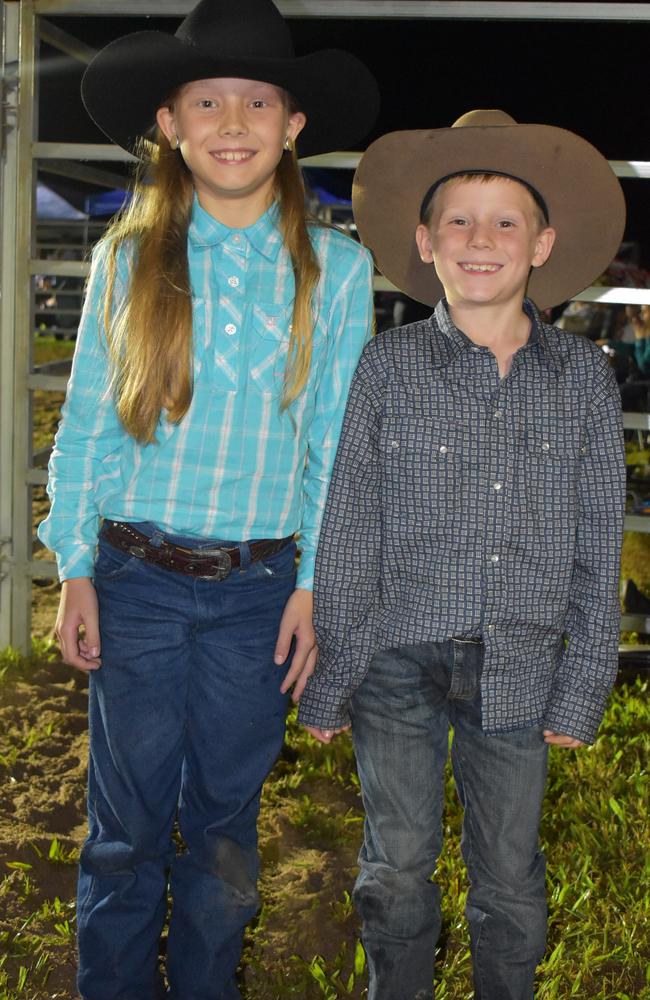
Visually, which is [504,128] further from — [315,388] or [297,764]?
[297,764]

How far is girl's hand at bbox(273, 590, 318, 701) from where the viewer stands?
6.95 feet

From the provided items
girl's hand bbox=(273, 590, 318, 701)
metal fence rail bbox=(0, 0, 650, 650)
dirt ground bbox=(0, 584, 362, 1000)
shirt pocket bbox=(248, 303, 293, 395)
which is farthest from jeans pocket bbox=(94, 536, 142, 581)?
metal fence rail bbox=(0, 0, 650, 650)

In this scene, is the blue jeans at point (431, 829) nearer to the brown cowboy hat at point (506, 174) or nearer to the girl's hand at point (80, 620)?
the girl's hand at point (80, 620)

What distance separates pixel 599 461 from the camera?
2029 millimetres

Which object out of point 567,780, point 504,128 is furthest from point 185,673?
point 567,780

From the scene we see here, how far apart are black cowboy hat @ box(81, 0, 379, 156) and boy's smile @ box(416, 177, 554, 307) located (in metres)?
0.29

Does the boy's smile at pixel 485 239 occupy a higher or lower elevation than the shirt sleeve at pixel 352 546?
higher

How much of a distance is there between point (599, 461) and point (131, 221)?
0.99m

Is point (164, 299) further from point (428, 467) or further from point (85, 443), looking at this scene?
point (428, 467)

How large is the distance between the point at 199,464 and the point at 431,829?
79 centimetres

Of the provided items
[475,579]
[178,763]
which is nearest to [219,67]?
[475,579]

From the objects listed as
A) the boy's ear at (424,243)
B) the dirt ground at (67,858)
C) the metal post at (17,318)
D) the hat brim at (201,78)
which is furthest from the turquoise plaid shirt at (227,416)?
the metal post at (17,318)

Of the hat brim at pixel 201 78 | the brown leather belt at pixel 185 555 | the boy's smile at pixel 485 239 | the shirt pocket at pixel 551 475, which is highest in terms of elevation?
the hat brim at pixel 201 78

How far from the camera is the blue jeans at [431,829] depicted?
2.00 m
